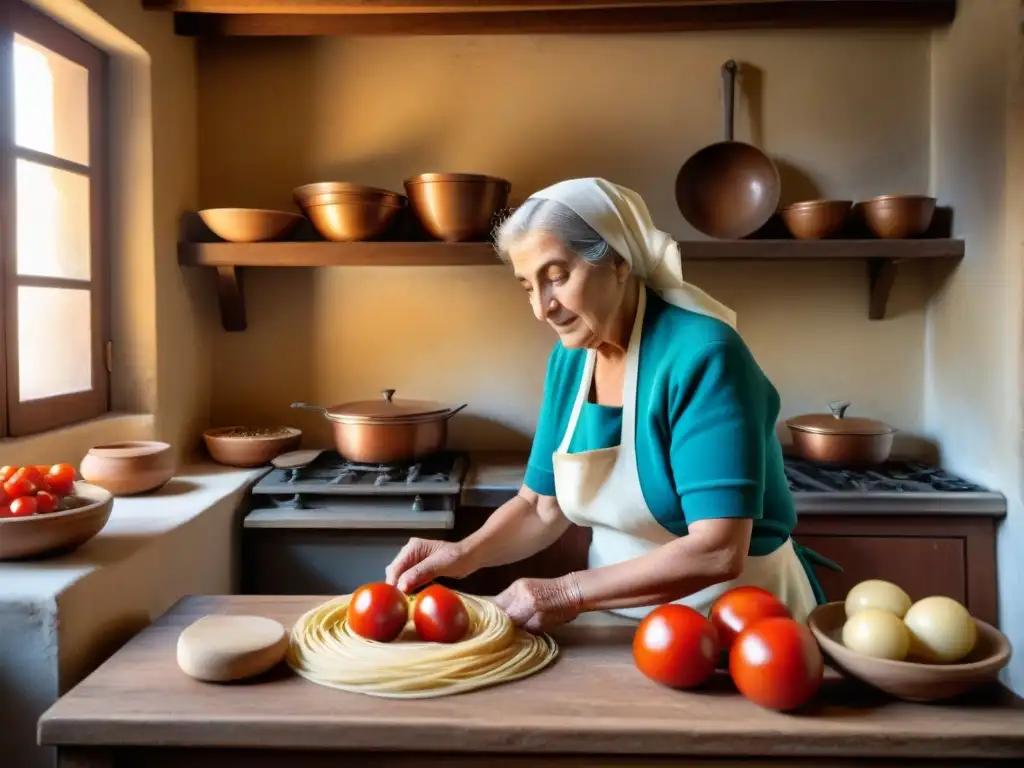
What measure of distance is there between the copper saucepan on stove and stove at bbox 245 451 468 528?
69 millimetres

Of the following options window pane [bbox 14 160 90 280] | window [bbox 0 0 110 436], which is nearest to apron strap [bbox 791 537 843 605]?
window [bbox 0 0 110 436]

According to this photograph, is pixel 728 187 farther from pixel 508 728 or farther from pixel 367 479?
pixel 508 728

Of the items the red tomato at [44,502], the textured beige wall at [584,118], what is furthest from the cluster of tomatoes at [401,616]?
the textured beige wall at [584,118]

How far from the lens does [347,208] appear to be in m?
2.25

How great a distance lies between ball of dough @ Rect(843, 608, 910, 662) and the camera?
3.13 ft

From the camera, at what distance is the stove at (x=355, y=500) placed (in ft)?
6.84

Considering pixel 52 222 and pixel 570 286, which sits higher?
pixel 52 222

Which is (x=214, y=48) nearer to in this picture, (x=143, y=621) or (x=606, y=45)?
(x=606, y=45)

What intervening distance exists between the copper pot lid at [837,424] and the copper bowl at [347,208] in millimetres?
1384

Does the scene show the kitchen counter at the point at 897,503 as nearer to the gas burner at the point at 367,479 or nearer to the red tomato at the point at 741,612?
the gas burner at the point at 367,479

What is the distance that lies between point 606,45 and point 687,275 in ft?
2.66

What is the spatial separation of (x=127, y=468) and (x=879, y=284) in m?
2.28

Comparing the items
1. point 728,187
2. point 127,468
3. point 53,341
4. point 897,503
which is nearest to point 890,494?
point 897,503

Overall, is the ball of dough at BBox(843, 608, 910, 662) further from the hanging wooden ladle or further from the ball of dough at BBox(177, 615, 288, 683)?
the hanging wooden ladle
